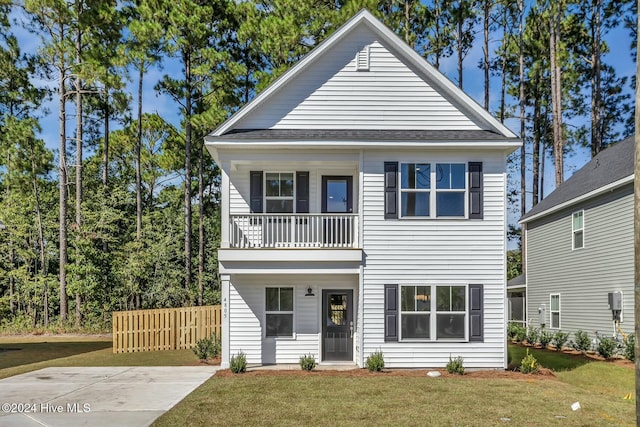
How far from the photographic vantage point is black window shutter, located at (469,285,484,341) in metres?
12.6

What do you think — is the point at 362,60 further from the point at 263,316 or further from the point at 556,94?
the point at 556,94

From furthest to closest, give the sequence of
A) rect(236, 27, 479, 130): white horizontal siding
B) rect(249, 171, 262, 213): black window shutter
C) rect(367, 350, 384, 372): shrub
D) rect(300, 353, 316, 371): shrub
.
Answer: rect(249, 171, 262, 213): black window shutter
rect(236, 27, 479, 130): white horizontal siding
rect(300, 353, 316, 371): shrub
rect(367, 350, 384, 372): shrub

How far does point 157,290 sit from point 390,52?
15.5m

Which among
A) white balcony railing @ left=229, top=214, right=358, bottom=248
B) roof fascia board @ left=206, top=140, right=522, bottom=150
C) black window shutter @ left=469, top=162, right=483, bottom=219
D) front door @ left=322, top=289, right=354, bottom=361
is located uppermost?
roof fascia board @ left=206, top=140, right=522, bottom=150

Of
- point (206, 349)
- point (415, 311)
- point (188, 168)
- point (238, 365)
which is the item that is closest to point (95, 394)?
point (238, 365)

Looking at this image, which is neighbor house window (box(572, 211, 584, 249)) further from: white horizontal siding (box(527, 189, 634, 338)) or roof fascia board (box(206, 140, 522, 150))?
roof fascia board (box(206, 140, 522, 150))

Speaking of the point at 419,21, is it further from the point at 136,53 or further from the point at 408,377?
the point at 408,377

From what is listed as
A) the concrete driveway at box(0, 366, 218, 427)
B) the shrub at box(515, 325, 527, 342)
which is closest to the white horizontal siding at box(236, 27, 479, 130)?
the concrete driveway at box(0, 366, 218, 427)

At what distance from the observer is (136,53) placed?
23.2 meters

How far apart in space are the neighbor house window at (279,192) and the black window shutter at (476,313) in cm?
537

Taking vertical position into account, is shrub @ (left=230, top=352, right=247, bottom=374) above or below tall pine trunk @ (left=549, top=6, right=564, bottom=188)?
below

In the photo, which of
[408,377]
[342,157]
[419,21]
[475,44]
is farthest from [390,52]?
[475,44]

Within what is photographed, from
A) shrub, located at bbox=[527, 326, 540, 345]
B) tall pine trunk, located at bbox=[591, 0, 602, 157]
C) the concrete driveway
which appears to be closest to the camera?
the concrete driveway

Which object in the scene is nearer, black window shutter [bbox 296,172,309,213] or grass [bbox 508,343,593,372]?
black window shutter [bbox 296,172,309,213]
